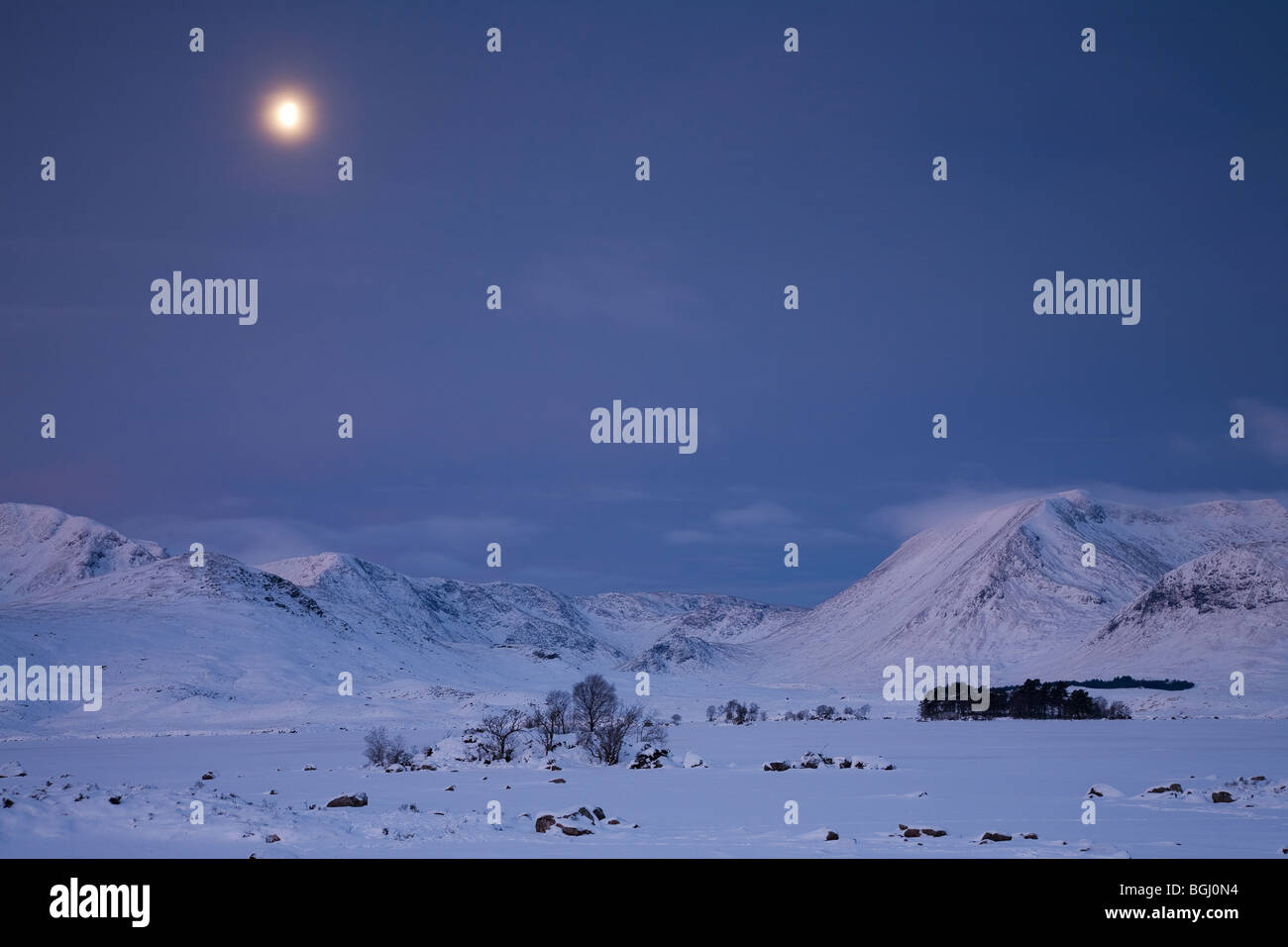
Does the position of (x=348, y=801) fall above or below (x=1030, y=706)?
above

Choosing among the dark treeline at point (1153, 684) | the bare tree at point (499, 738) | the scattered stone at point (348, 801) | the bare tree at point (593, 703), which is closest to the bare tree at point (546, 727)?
the bare tree at point (499, 738)

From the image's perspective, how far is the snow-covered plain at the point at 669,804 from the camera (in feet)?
75.4

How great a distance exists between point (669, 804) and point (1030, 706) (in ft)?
421

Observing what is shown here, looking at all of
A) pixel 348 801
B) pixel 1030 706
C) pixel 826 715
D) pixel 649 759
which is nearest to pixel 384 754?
pixel 649 759

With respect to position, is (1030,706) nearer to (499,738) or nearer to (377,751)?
(499,738)

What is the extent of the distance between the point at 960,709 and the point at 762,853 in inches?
5593

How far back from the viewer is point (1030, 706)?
149 metres

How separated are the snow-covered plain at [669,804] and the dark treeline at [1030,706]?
7032 centimetres
